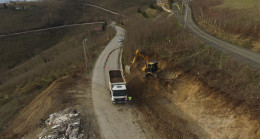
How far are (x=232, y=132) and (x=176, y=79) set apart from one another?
838 cm

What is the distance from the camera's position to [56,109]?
19.0 m

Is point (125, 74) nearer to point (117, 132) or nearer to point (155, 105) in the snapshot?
point (155, 105)

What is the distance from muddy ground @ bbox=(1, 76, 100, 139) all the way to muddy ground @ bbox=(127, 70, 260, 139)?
561 cm

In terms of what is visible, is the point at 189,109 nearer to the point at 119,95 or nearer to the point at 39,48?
the point at 119,95

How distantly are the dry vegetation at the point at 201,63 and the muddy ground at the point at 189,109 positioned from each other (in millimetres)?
521

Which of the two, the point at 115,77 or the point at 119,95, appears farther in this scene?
the point at 115,77

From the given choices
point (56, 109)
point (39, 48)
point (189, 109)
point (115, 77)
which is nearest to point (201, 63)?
point (189, 109)

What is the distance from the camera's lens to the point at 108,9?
10338 centimetres

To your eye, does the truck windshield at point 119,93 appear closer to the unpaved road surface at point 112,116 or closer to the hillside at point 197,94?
the unpaved road surface at point 112,116

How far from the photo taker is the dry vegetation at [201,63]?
15.4 meters

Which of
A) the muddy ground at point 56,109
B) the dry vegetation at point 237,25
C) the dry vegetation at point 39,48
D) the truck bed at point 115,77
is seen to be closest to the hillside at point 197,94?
the truck bed at point 115,77

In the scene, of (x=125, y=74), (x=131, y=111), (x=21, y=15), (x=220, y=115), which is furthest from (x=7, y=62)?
(x=220, y=115)

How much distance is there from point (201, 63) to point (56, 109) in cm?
1818

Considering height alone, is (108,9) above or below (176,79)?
above
